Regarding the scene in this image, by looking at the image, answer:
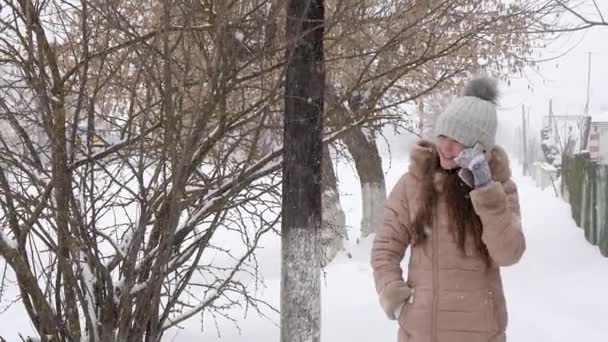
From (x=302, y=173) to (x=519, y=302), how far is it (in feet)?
17.8

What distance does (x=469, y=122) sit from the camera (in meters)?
2.67

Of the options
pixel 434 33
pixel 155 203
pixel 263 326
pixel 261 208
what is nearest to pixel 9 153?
pixel 155 203

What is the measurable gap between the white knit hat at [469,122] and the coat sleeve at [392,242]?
0.25 m

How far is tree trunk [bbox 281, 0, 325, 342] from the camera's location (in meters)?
3.77

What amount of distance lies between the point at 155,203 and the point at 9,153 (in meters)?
0.88

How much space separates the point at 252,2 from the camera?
4.07 meters

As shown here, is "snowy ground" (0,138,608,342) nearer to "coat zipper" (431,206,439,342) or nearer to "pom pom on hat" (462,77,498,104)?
"pom pom on hat" (462,77,498,104)

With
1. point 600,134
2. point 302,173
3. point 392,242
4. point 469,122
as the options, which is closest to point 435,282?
point 392,242

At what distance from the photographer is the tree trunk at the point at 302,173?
3.77 metres

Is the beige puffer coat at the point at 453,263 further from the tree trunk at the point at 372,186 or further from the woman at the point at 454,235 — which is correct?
the tree trunk at the point at 372,186

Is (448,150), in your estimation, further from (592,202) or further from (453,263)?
(592,202)

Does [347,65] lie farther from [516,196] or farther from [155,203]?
[516,196]

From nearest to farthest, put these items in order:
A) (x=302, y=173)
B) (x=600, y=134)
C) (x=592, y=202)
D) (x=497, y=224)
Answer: (x=497, y=224) < (x=302, y=173) < (x=592, y=202) < (x=600, y=134)

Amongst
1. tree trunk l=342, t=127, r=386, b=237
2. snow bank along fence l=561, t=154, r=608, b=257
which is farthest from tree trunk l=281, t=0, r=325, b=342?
tree trunk l=342, t=127, r=386, b=237
